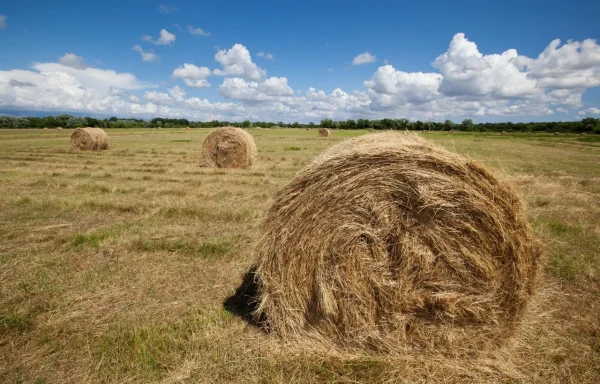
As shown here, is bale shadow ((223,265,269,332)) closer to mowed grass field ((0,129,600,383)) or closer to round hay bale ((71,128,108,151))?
mowed grass field ((0,129,600,383))

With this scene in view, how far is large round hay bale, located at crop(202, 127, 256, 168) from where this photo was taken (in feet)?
51.6

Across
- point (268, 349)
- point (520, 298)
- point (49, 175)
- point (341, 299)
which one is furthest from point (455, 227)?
point (49, 175)

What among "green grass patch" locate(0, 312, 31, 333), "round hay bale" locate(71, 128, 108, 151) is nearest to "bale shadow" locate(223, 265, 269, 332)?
"green grass patch" locate(0, 312, 31, 333)

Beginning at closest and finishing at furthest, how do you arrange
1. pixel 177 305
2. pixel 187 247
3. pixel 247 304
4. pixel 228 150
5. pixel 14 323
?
pixel 14 323, pixel 177 305, pixel 247 304, pixel 187 247, pixel 228 150

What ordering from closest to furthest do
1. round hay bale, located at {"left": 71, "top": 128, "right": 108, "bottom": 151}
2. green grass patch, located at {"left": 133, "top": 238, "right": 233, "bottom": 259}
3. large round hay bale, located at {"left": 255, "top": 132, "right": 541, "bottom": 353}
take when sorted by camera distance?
large round hay bale, located at {"left": 255, "top": 132, "right": 541, "bottom": 353} < green grass patch, located at {"left": 133, "top": 238, "right": 233, "bottom": 259} < round hay bale, located at {"left": 71, "top": 128, "right": 108, "bottom": 151}

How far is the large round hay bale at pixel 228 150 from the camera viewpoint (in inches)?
619

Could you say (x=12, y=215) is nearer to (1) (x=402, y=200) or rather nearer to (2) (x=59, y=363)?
(2) (x=59, y=363)

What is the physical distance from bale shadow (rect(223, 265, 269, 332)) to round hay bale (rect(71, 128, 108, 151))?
2145 cm

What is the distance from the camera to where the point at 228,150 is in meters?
15.8

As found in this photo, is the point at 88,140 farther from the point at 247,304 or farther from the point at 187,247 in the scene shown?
the point at 247,304

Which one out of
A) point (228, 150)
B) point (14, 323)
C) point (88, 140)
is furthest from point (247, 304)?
point (88, 140)

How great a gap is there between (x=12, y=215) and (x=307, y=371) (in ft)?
25.9

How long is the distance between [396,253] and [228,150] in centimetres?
1300

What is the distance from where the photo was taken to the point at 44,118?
72.3 meters
